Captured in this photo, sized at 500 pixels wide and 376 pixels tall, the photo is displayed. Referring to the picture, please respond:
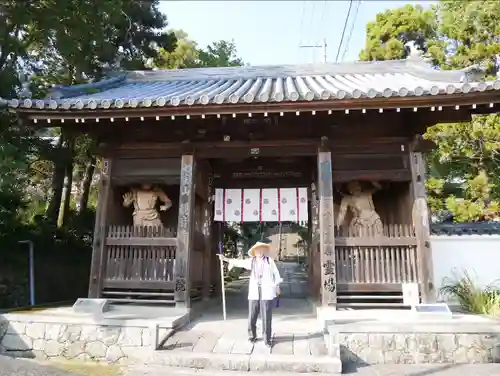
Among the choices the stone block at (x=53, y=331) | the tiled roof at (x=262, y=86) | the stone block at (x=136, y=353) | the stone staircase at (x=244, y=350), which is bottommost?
the stone block at (x=136, y=353)

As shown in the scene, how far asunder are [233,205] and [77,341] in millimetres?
4307

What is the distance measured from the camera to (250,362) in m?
4.77

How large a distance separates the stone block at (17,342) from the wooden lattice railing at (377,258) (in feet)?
16.4

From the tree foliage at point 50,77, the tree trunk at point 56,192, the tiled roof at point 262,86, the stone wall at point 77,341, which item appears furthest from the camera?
the tree trunk at point 56,192

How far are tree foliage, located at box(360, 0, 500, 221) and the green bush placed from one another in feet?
12.9

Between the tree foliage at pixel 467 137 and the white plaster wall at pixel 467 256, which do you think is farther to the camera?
the tree foliage at pixel 467 137

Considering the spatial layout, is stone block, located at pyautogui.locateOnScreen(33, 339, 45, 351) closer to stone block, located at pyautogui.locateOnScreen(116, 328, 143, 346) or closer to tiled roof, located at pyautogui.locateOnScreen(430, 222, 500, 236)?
stone block, located at pyautogui.locateOnScreen(116, 328, 143, 346)

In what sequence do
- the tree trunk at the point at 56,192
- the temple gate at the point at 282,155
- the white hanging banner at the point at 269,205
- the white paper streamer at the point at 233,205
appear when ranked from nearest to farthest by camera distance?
the temple gate at the point at 282,155
the white hanging banner at the point at 269,205
the white paper streamer at the point at 233,205
the tree trunk at the point at 56,192

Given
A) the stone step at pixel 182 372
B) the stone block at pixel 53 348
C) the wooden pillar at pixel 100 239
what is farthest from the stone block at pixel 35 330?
the stone step at pixel 182 372

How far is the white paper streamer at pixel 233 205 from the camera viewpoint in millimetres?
8795

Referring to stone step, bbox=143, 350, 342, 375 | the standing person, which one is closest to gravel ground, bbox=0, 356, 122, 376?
stone step, bbox=143, 350, 342, 375

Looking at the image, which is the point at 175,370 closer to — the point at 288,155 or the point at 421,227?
the point at 288,155

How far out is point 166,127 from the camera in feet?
24.1

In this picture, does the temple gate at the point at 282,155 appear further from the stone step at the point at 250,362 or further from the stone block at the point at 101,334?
the stone step at the point at 250,362
